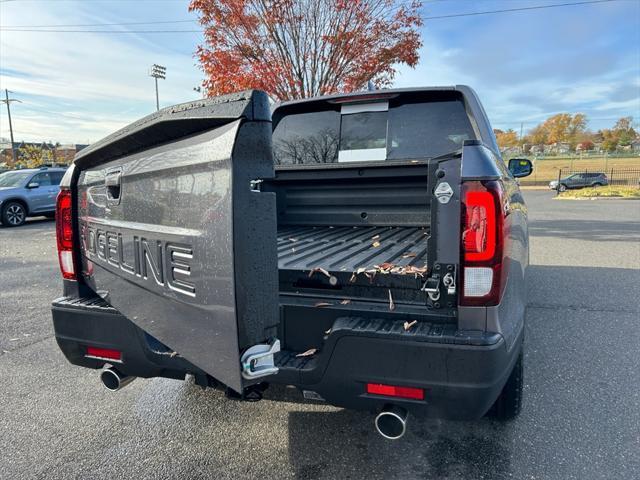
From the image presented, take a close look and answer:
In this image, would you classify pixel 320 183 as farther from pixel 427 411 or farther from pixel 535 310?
pixel 535 310

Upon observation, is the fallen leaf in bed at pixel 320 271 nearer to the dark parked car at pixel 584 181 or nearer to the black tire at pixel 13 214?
the black tire at pixel 13 214

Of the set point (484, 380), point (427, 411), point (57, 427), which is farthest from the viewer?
point (57, 427)

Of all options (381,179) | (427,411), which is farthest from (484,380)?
(381,179)

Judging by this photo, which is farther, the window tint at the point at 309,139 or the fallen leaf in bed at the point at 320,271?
the window tint at the point at 309,139

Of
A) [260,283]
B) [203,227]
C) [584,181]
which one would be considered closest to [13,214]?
[203,227]

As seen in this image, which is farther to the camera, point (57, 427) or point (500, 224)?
point (57, 427)

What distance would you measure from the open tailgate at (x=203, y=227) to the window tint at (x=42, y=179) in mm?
14289

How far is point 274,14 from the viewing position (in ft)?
26.5

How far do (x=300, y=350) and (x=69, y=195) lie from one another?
149 centimetres

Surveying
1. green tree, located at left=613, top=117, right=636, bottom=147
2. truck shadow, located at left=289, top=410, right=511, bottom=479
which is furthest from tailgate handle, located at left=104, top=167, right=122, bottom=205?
green tree, located at left=613, top=117, right=636, bottom=147

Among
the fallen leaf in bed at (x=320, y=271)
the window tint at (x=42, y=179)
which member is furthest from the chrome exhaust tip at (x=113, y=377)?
the window tint at (x=42, y=179)

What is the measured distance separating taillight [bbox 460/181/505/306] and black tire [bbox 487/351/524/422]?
36.1 inches

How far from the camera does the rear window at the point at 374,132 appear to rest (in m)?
3.15

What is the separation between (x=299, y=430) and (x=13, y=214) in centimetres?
1403
